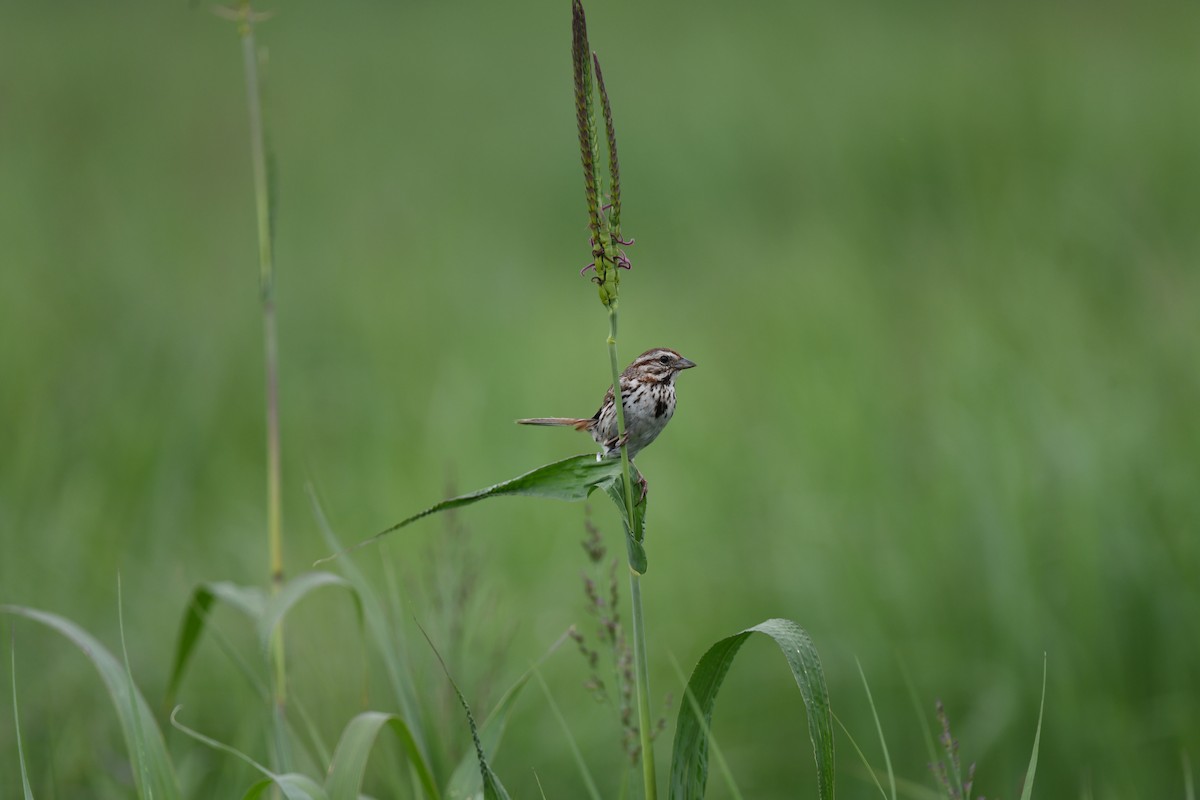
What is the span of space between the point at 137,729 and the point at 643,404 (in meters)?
0.95

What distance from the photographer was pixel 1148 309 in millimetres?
4914

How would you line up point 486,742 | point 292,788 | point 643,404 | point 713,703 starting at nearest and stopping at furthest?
point 713,703
point 292,788
point 643,404
point 486,742

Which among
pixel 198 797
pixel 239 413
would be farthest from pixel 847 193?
pixel 198 797

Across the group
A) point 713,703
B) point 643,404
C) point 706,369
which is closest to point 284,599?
point 643,404

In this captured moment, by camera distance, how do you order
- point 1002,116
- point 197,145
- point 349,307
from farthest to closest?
point 197,145 → point 1002,116 → point 349,307

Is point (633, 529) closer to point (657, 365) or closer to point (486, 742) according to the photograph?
point (657, 365)

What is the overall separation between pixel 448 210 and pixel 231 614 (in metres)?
5.41

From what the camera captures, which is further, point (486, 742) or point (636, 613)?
point (486, 742)

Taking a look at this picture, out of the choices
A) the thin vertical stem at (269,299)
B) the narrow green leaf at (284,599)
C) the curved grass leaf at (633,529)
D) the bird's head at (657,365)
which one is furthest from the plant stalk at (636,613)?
the thin vertical stem at (269,299)

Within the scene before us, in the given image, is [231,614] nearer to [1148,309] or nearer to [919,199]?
[1148,309]

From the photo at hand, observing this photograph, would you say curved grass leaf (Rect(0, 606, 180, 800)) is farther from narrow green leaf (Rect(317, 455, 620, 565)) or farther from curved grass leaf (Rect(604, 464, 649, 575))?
curved grass leaf (Rect(604, 464, 649, 575))

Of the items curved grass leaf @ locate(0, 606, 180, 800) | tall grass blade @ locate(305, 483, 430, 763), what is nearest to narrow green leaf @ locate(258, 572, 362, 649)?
tall grass blade @ locate(305, 483, 430, 763)

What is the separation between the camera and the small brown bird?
5.56 feet

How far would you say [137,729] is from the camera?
166 centimetres
